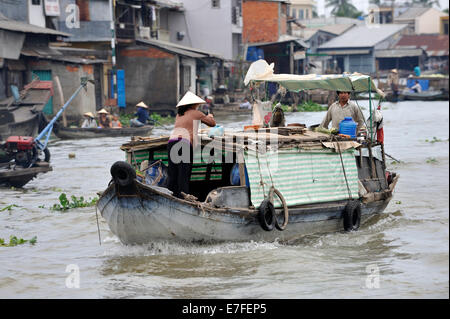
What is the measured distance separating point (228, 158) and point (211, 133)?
412 mm

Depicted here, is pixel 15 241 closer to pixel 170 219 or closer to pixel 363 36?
pixel 170 219

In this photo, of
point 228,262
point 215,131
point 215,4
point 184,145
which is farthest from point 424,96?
point 228,262

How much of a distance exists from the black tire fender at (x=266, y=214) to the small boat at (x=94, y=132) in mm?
12767

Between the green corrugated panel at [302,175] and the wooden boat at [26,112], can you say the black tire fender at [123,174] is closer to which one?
the green corrugated panel at [302,175]

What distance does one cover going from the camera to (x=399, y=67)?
54.3m

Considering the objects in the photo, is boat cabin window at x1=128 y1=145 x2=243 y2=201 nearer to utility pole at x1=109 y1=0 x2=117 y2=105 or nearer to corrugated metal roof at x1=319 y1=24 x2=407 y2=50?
utility pole at x1=109 y1=0 x2=117 y2=105

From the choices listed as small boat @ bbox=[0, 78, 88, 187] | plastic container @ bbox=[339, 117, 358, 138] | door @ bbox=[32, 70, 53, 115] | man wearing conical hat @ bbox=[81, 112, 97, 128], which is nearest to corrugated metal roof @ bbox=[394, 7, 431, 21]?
door @ bbox=[32, 70, 53, 115]

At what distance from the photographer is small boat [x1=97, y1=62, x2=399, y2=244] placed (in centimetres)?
774

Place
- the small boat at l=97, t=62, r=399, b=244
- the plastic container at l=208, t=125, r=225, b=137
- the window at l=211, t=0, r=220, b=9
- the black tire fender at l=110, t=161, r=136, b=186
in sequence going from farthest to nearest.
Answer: the window at l=211, t=0, r=220, b=9
the plastic container at l=208, t=125, r=225, b=137
the small boat at l=97, t=62, r=399, b=244
the black tire fender at l=110, t=161, r=136, b=186

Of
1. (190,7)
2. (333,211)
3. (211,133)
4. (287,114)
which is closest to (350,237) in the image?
(333,211)

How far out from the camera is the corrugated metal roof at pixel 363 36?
52.3 metres

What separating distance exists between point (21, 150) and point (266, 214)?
6450mm

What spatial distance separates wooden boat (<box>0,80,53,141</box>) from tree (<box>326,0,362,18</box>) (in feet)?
199

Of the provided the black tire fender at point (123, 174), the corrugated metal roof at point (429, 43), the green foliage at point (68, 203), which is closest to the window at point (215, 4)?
the corrugated metal roof at point (429, 43)
